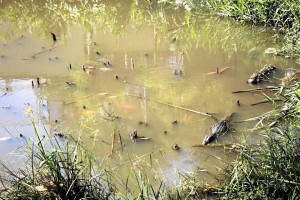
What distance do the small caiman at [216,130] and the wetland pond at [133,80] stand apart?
0.07 m

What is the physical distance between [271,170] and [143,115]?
161 centimetres

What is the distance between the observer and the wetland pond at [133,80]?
12.1 ft

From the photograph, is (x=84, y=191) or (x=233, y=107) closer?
(x=84, y=191)

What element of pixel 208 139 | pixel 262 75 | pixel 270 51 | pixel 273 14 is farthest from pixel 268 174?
pixel 273 14

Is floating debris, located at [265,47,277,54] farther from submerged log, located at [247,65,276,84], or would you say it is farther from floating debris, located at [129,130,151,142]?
floating debris, located at [129,130,151,142]

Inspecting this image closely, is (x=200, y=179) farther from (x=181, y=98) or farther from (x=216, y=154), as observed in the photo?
(x=181, y=98)

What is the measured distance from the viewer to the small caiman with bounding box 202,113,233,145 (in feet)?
12.2

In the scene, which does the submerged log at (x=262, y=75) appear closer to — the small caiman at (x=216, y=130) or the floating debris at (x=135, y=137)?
the small caiman at (x=216, y=130)

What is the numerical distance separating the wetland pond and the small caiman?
0.07 m

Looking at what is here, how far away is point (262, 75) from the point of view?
4840 mm

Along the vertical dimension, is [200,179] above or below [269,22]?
below

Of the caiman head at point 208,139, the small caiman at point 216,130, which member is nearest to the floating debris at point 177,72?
the small caiman at point 216,130

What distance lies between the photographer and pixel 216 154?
3.54m

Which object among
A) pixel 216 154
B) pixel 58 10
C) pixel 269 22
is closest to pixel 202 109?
pixel 216 154
